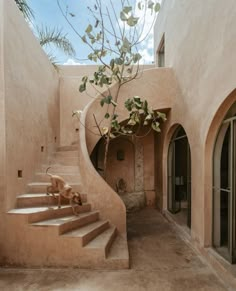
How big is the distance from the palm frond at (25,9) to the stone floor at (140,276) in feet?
18.3

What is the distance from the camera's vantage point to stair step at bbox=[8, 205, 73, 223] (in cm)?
358

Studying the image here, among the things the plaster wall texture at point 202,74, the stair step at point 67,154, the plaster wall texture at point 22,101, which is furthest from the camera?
the stair step at point 67,154

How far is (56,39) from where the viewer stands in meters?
6.84

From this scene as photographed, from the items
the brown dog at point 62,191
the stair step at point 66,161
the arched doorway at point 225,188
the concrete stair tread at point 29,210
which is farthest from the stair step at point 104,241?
the stair step at point 66,161

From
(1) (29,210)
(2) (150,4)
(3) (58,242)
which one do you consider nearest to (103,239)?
(3) (58,242)

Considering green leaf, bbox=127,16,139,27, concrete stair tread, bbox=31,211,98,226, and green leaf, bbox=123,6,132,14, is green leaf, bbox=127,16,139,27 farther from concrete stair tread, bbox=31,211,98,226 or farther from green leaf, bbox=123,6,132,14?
concrete stair tread, bbox=31,211,98,226

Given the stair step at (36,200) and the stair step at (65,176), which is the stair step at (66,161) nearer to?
the stair step at (65,176)

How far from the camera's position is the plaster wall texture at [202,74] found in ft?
10.2

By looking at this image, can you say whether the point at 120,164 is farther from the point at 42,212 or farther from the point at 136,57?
the point at 42,212

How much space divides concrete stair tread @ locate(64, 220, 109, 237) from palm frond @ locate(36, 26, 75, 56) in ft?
18.0

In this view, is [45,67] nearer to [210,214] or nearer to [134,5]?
[134,5]

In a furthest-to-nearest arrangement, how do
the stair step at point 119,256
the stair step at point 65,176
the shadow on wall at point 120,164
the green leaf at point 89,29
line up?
the shadow on wall at point 120,164 → the stair step at point 65,176 → the green leaf at point 89,29 → the stair step at point 119,256

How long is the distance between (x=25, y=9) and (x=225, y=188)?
6.04 metres

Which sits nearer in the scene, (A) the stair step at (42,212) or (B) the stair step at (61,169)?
(A) the stair step at (42,212)
